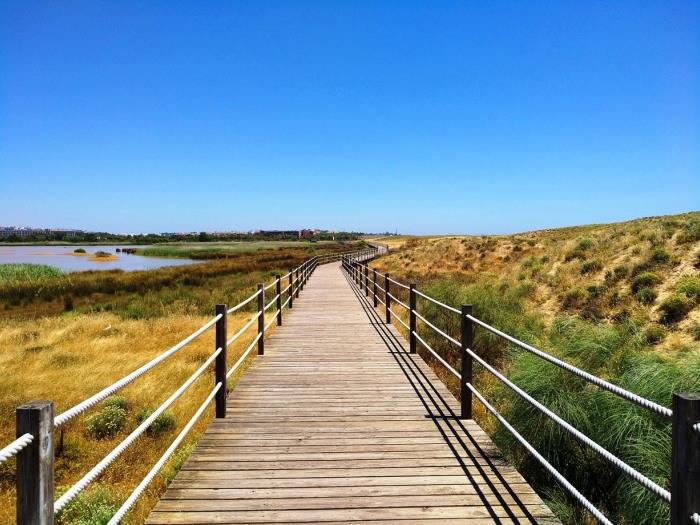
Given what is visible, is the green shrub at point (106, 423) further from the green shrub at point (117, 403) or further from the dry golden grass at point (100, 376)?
the green shrub at point (117, 403)

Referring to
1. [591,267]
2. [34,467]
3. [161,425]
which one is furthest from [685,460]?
[591,267]

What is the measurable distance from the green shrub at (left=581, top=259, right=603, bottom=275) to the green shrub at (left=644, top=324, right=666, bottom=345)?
6.79m

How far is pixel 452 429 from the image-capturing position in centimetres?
462

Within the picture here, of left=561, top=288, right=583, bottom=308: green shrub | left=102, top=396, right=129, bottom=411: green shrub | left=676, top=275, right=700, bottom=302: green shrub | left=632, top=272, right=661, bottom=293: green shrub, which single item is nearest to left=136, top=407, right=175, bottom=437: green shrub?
left=102, top=396, right=129, bottom=411: green shrub

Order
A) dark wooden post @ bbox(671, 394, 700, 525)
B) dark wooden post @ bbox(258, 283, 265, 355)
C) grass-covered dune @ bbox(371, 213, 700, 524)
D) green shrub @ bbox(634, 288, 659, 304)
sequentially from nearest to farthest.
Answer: dark wooden post @ bbox(671, 394, 700, 525)
grass-covered dune @ bbox(371, 213, 700, 524)
dark wooden post @ bbox(258, 283, 265, 355)
green shrub @ bbox(634, 288, 659, 304)

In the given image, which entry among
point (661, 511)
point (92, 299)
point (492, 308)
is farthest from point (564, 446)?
point (92, 299)

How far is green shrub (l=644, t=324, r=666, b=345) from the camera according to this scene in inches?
418

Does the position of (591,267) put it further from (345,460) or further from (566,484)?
(566,484)

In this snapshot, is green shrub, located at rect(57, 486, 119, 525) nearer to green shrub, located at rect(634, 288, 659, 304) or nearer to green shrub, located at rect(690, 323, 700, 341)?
green shrub, located at rect(690, 323, 700, 341)

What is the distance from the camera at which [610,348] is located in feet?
21.8

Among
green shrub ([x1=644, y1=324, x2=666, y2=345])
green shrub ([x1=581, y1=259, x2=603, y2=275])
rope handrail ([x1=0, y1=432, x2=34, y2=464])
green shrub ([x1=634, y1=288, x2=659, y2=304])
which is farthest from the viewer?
green shrub ([x1=581, y1=259, x2=603, y2=275])

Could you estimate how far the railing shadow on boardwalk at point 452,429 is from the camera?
3.24 metres

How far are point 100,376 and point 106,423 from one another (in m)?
2.66

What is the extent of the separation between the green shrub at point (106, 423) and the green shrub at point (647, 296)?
43.9 ft
